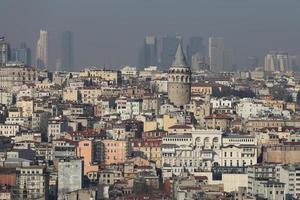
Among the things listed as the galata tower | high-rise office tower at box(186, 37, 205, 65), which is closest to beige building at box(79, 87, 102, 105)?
the galata tower

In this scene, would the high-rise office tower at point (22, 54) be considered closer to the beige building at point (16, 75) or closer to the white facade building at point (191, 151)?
the beige building at point (16, 75)

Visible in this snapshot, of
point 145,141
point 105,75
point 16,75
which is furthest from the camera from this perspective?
point 16,75

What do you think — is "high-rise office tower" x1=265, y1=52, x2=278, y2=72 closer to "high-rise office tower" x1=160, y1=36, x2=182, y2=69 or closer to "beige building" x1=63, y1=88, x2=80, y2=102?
"high-rise office tower" x1=160, y1=36, x2=182, y2=69

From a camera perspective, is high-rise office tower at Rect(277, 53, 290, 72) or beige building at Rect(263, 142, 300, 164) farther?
high-rise office tower at Rect(277, 53, 290, 72)

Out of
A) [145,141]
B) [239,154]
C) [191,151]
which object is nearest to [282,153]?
[239,154]

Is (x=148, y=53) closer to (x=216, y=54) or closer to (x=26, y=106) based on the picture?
(x=216, y=54)

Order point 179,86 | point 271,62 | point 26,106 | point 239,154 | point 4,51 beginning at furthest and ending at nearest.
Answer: point 271,62 < point 4,51 < point 179,86 < point 26,106 < point 239,154

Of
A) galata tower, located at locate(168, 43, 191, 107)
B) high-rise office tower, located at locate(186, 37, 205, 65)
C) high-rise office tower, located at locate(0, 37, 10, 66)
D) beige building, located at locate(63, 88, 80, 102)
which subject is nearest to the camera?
galata tower, located at locate(168, 43, 191, 107)
